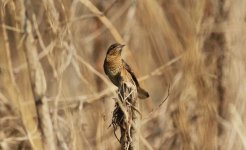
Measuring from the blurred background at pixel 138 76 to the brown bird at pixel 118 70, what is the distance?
0.25ft

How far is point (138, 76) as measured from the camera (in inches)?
125

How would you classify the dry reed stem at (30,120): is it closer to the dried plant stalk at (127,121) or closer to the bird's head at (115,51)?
the bird's head at (115,51)

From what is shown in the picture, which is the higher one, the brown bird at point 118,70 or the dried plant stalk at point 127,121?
the brown bird at point 118,70

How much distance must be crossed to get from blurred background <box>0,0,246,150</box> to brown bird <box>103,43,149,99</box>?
0.25 feet

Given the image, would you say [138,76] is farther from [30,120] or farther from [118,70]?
[118,70]

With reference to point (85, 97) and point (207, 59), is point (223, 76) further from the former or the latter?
point (85, 97)

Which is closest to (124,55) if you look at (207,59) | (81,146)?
(207,59)

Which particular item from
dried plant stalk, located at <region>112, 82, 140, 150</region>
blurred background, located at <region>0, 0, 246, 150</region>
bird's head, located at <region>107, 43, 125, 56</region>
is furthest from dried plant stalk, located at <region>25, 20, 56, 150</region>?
dried plant stalk, located at <region>112, 82, 140, 150</region>

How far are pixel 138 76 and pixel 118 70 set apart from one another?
826 mm

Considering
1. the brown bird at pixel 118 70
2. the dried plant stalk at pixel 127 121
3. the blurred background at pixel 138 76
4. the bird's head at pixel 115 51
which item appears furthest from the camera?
the blurred background at pixel 138 76

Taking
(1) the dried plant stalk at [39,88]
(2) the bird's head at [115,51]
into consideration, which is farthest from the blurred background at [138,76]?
(2) the bird's head at [115,51]

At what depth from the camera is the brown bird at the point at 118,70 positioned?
2268 mm

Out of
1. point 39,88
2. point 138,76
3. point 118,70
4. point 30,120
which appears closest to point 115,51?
point 118,70

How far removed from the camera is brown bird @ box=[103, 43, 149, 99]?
227cm
